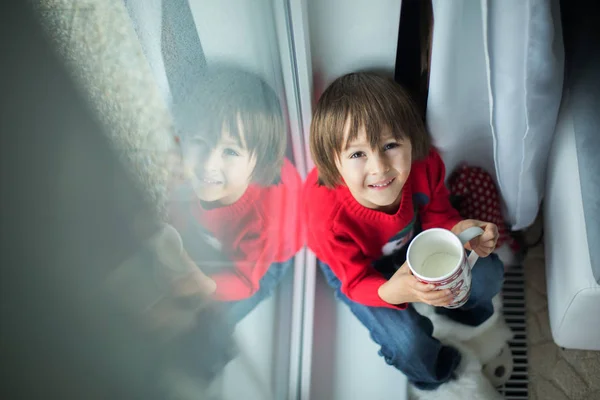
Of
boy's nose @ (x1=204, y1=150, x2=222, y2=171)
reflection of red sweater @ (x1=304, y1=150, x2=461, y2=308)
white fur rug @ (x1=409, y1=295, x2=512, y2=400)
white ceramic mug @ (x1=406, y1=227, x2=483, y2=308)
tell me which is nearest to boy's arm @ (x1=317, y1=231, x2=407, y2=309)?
reflection of red sweater @ (x1=304, y1=150, x2=461, y2=308)

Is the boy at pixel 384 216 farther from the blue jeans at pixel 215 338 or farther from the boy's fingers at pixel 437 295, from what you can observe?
the blue jeans at pixel 215 338

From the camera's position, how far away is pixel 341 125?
0.87 metres

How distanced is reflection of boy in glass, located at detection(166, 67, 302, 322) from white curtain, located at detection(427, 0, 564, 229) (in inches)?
11.6

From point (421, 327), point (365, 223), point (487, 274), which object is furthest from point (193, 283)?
point (487, 274)

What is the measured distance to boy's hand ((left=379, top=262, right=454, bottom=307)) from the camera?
788 millimetres

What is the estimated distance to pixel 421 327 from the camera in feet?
3.43

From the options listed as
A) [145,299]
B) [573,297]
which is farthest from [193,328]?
[573,297]

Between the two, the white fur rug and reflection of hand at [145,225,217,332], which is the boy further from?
reflection of hand at [145,225,217,332]

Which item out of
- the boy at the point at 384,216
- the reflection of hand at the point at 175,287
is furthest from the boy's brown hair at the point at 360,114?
the reflection of hand at the point at 175,287

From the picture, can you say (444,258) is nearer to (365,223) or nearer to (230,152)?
(365,223)

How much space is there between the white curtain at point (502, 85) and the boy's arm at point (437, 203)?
39 millimetres

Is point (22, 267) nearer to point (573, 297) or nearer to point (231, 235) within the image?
point (231, 235)

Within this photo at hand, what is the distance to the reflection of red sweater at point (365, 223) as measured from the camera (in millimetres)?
953

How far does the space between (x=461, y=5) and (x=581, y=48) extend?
0.36 m
